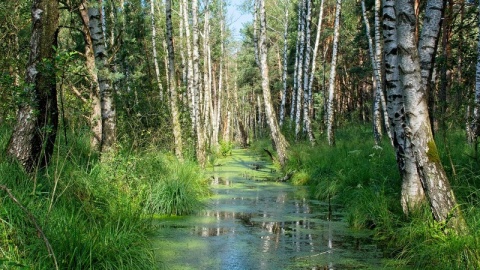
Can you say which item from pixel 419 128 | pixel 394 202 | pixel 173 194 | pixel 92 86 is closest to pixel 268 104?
pixel 92 86

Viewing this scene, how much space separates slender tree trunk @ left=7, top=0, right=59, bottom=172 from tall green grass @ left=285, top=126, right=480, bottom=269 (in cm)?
451

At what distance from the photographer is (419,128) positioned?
188 inches

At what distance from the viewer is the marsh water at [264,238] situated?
5.00 m

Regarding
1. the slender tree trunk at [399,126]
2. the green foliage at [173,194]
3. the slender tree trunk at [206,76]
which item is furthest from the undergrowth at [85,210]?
the slender tree trunk at [206,76]

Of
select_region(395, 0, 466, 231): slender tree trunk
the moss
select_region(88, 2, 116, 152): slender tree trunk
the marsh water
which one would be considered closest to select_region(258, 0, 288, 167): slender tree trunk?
the marsh water

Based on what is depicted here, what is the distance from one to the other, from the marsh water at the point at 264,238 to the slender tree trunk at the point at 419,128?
1002mm

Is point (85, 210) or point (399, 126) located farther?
point (399, 126)

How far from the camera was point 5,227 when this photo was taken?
12.1ft

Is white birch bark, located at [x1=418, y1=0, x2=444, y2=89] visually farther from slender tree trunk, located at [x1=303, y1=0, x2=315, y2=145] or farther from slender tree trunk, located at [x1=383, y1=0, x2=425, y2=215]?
slender tree trunk, located at [x1=303, y1=0, x2=315, y2=145]

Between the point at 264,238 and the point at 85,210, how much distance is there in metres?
2.42

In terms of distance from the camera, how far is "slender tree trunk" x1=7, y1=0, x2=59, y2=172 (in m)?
5.64

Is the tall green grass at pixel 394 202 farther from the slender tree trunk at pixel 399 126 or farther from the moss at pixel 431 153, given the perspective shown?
the moss at pixel 431 153

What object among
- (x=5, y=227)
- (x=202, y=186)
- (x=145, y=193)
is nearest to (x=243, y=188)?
(x=202, y=186)

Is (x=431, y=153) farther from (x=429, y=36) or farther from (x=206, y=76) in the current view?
(x=206, y=76)
